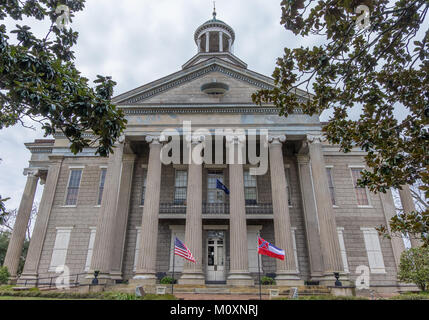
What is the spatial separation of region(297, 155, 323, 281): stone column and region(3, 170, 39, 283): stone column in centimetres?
1936

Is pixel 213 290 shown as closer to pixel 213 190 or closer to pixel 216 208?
pixel 216 208

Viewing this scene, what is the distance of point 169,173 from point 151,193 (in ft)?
15.0

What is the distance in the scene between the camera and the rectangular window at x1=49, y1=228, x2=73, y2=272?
19.5 meters

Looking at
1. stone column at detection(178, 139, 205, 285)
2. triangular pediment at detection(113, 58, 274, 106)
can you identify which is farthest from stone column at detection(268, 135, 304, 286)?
stone column at detection(178, 139, 205, 285)

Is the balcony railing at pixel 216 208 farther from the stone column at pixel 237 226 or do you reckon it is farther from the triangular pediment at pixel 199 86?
the triangular pediment at pixel 199 86

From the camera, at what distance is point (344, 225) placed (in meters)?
20.2

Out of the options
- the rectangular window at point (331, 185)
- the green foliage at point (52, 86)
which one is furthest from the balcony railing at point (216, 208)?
the green foliage at point (52, 86)

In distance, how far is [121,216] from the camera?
758 inches

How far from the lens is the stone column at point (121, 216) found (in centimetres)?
1852

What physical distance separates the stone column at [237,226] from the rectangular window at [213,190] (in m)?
3.60

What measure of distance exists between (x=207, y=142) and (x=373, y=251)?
1310cm

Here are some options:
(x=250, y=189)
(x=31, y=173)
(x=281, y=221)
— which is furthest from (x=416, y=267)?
(x=31, y=173)
